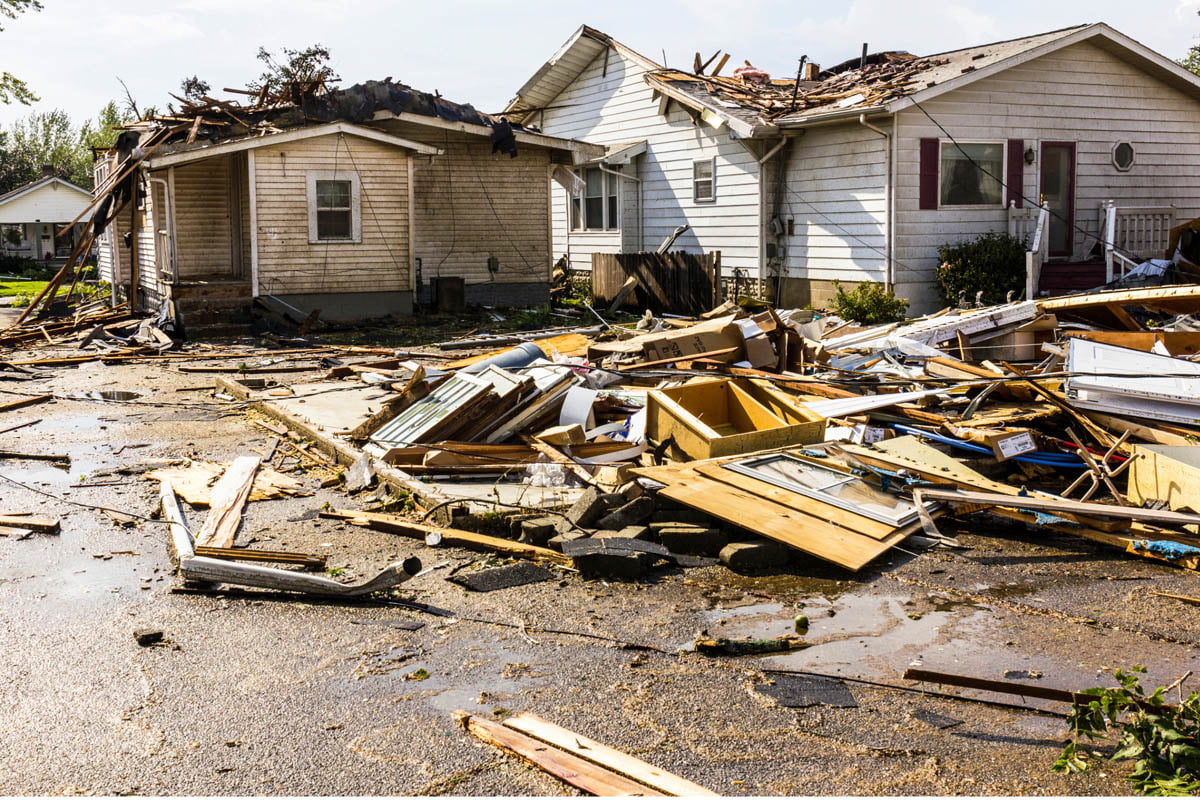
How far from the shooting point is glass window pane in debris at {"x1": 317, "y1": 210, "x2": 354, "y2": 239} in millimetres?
22484

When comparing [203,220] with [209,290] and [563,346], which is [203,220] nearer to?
[209,290]

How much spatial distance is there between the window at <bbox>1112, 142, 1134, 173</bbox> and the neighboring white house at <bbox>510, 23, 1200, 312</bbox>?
33 mm

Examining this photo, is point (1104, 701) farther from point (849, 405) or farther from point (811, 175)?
point (811, 175)

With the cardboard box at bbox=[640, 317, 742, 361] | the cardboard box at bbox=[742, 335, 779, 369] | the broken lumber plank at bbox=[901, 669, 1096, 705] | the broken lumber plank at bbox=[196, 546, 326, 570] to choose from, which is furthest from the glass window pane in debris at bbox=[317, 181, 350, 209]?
the broken lumber plank at bbox=[901, 669, 1096, 705]

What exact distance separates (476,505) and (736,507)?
196 centimetres

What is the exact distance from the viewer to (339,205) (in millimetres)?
22625

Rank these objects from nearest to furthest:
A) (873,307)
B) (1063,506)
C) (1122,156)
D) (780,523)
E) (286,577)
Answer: (286,577) → (780,523) → (1063,506) → (873,307) → (1122,156)

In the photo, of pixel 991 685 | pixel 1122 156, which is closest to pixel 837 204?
pixel 1122 156

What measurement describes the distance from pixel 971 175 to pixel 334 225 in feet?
40.5

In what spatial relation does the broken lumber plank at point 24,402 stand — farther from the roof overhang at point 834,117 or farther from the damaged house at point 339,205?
the roof overhang at point 834,117

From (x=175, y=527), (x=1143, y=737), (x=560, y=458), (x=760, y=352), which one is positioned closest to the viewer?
(x=1143, y=737)

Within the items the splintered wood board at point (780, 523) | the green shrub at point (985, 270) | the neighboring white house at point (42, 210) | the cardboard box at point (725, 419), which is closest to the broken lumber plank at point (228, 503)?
the splintered wood board at point (780, 523)

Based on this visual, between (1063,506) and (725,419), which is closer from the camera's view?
(1063,506)

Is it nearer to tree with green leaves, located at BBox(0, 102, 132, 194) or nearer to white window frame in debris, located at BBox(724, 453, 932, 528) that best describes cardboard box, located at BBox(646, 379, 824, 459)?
white window frame in debris, located at BBox(724, 453, 932, 528)
